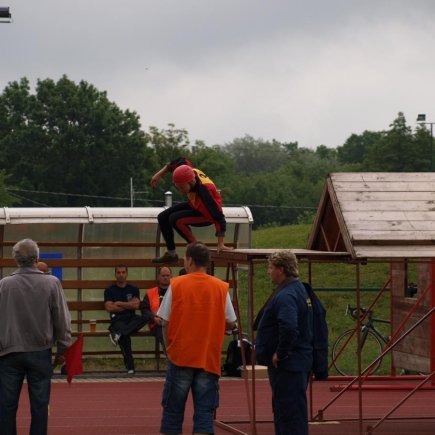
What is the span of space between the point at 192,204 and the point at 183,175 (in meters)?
0.72

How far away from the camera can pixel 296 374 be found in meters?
11.7

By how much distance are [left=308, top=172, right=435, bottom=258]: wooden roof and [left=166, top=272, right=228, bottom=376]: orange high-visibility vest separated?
202 cm

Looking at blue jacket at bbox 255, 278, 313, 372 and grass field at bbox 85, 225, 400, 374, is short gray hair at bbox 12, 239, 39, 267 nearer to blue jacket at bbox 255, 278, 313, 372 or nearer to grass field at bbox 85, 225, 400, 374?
blue jacket at bbox 255, 278, 313, 372

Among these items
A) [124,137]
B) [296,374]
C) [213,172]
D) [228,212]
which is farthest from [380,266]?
[213,172]

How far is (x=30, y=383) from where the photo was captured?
11.5m

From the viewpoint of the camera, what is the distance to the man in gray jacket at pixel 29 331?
11422 millimetres

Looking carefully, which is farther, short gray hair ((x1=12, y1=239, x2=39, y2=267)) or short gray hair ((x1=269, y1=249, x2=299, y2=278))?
short gray hair ((x1=269, y1=249, x2=299, y2=278))

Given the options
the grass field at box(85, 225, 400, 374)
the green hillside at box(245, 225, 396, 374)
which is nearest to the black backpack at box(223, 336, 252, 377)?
the grass field at box(85, 225, 400, 374)

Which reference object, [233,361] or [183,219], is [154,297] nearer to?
[233,361]

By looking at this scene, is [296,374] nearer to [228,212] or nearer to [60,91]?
[228,212]

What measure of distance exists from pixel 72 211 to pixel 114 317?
1822 millimetres

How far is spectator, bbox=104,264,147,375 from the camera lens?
22312mm

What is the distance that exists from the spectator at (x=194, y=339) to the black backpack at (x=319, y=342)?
3.54 feet

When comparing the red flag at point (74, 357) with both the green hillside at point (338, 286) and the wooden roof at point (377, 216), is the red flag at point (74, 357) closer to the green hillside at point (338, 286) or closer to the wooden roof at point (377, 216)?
the wooden roof at point (377, 216)
